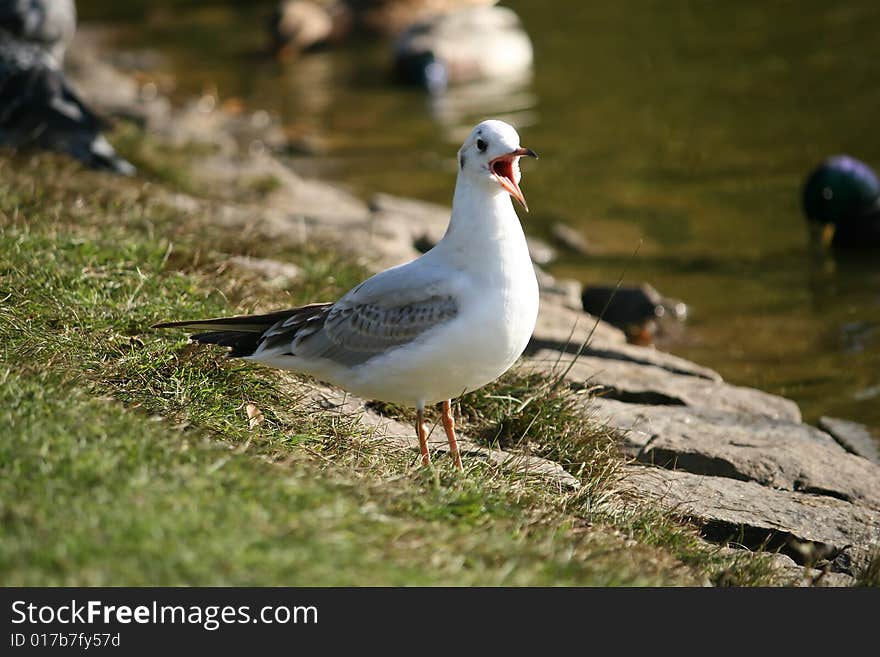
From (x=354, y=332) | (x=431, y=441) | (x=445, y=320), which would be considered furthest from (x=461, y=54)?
(x=445, y=320)

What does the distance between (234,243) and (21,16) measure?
10.9ft

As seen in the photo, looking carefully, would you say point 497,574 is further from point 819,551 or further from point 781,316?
point 781,316

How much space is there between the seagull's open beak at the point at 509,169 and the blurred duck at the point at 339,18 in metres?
12.1

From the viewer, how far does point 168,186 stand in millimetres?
8344

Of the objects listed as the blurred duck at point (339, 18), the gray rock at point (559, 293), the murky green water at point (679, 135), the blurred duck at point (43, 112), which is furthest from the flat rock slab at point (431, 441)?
Answer: the blurred duck at point (339, 18)

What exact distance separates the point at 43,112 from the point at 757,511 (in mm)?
5713

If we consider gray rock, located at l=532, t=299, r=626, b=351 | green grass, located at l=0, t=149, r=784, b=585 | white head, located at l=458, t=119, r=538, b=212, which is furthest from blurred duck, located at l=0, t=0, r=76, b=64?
white head, located at l=458, t=119, r=538, b=212

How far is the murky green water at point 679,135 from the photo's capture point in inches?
322

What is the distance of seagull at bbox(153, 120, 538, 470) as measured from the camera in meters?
4.42

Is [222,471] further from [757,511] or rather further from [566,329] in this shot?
[566,329]

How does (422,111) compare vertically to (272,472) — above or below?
below

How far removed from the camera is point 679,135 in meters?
12.1

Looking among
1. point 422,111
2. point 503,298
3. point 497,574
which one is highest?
point 503,298

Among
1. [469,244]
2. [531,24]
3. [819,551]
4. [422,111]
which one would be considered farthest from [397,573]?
[531,24]
